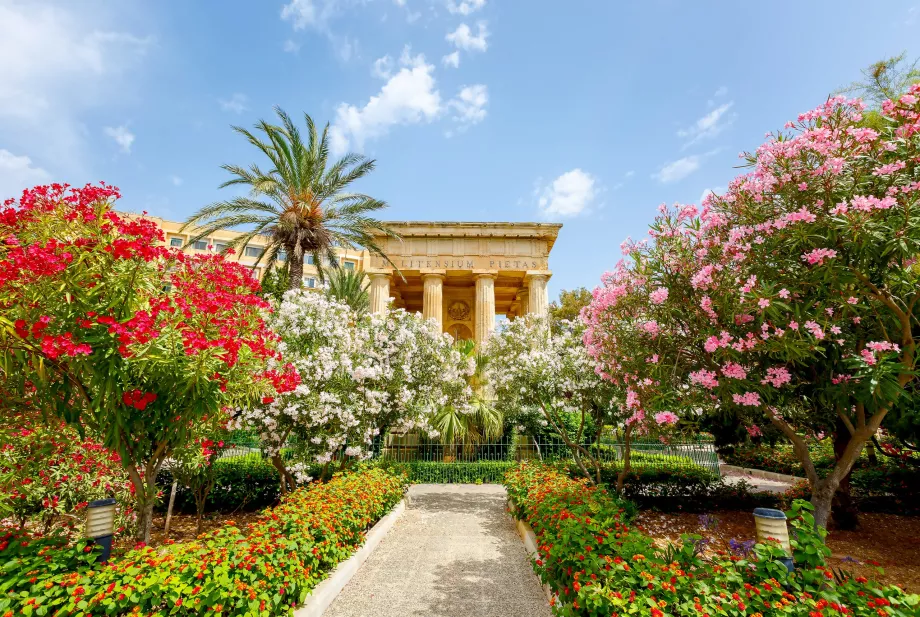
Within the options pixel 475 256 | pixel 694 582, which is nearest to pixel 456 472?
pixel 694 582

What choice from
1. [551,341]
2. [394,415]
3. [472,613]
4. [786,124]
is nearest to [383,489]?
[394,415]

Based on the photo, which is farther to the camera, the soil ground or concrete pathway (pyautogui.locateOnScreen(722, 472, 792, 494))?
concrete pathway (pyautogui.locateOnScreen(722, 472, 792, 494))

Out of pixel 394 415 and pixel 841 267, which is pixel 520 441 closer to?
pixel 394 415

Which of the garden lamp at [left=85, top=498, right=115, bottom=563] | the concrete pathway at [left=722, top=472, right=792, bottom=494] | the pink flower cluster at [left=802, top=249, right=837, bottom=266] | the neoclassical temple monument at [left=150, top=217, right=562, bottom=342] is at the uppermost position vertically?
the neoclassical temple monument at [left=150, top=217, right=562, bottom=342]

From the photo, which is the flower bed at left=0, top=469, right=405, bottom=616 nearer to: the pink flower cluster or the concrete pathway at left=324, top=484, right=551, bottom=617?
the concrete pathway at left=324, top=484, right=551, bottom=617

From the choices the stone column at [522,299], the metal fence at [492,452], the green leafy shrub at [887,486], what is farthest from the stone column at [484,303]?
the green leafy shrub at [887,486]

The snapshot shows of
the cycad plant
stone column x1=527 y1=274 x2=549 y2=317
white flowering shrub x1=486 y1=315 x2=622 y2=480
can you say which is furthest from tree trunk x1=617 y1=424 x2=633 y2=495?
stone column x1=527 y1=274 x2=549 y2=317

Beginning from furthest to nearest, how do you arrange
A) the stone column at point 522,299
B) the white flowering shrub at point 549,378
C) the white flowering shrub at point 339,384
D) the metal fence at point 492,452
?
the stone column at point 522,299, the metal fence at point 492,452, the white flowering shrub at point 549,378, the white flowering shrub at point 339,384

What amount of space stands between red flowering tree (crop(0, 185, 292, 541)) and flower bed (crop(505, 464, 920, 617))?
3561 mm

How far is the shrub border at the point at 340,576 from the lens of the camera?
4.00 meters

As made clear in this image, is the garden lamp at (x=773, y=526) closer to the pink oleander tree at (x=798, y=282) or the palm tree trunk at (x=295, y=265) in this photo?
the pink oleander tree at (x=798, y=282)

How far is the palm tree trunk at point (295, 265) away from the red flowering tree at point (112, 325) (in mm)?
8765

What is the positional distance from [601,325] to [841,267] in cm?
266

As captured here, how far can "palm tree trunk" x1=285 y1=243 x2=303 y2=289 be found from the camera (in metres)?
13.1
